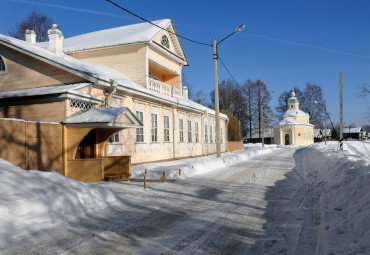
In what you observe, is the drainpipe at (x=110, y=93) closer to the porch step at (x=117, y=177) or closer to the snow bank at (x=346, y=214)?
the porch step at (x=117, y=177)

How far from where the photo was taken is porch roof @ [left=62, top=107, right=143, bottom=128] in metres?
10.8

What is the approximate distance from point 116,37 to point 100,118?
11864mm

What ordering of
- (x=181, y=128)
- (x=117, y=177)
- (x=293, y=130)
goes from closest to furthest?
(x=117, y=177)
(x=181, y=128)
(x=293, y=130)

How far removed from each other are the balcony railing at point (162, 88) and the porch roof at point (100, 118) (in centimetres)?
829

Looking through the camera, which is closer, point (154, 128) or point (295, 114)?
point (154, 128)

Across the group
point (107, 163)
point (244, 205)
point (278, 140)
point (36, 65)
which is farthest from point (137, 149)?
point (278, 140)

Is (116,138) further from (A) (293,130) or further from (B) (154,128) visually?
(A) (293,130)

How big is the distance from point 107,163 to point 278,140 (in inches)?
2186

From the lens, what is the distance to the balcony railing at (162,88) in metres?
20.1

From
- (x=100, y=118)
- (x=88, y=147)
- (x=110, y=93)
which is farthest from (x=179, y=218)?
(x=110, y=93)

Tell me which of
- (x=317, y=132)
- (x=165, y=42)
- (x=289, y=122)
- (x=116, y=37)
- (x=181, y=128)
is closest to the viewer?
(x=116, y=37)

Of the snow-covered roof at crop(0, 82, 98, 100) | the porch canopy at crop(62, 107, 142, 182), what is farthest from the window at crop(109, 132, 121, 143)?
the snow-covered roof at crop(0, 82, 98, 100)

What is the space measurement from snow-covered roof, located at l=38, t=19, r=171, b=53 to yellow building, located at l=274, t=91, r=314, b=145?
45741mm

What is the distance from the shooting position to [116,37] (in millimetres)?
21156
